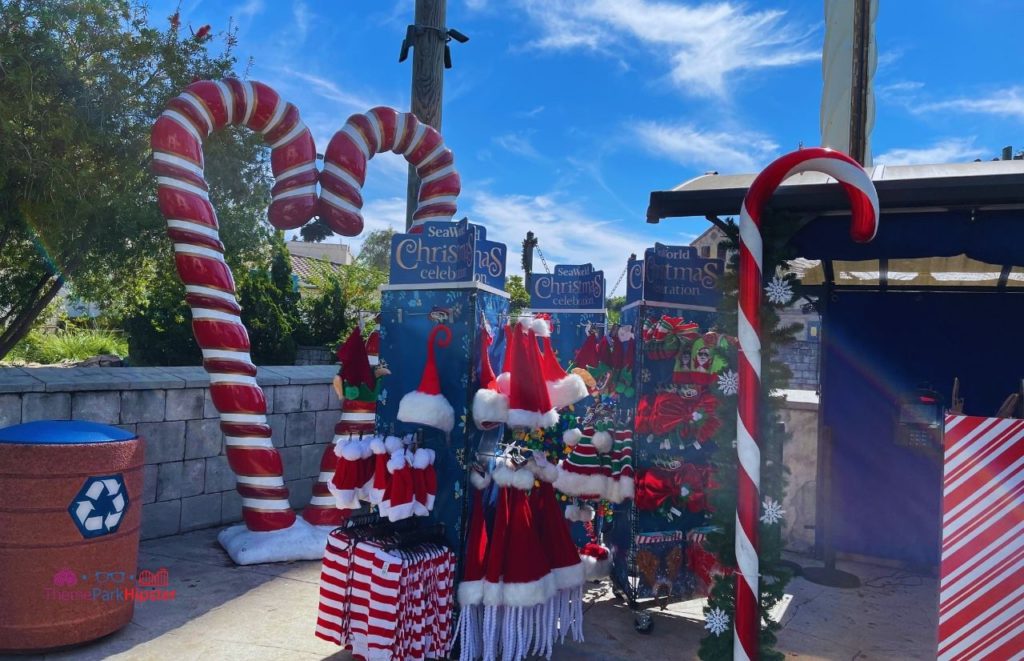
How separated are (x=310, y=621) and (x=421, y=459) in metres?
1.51

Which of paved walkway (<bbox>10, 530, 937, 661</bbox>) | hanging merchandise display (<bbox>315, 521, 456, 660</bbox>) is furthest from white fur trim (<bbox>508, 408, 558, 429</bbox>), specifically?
paved walkway (<bbox>10, 530, 937, 661</bbox>)

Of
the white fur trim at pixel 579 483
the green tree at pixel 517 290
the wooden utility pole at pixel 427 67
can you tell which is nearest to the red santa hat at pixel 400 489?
the white fur trim at pixel 579 483

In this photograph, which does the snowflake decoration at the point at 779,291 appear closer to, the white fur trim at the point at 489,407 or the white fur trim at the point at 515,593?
the white fur trim at the point at 489,407

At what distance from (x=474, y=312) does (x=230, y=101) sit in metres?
3.11

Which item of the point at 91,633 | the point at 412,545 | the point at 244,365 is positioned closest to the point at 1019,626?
the point at 412,545

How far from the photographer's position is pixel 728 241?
3576 millimetres

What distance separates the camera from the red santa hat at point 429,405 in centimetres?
391

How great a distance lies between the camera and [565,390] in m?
4.23

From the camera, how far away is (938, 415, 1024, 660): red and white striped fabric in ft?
8.90

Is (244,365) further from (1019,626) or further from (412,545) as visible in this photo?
(1019,626)

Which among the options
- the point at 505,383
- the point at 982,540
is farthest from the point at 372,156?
the point at 982,540

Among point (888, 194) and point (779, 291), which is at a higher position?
point (888, 194)

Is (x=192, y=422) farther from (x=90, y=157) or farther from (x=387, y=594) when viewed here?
(x=387, y=594)

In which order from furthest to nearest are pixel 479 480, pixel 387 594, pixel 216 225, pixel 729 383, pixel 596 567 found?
pixel 216 225
pixel 596 567
pixel 479 480
pixel 387 594
pixel 729 383
